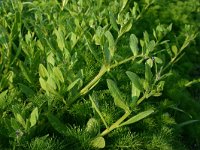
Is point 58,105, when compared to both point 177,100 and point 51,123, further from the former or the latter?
point 177,100

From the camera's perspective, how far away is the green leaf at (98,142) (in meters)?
1.44

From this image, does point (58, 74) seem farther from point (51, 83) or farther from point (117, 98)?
point (117, 98)

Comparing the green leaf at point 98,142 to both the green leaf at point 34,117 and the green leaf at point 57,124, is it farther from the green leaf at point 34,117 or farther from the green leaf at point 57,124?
the green leaf at point 34,117

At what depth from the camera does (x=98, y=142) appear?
1.46m

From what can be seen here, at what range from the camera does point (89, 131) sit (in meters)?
1.50

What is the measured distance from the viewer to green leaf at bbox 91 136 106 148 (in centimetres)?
144

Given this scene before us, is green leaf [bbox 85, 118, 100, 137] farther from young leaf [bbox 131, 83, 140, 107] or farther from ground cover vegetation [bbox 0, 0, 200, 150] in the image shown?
young leaf [bbox 131, 83, 140, 107]

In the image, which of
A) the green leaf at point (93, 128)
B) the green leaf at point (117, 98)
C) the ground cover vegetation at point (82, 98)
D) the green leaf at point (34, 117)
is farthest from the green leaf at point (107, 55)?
the green leaf at point (34, 117)

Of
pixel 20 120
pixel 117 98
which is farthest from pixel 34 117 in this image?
pixel 117 98

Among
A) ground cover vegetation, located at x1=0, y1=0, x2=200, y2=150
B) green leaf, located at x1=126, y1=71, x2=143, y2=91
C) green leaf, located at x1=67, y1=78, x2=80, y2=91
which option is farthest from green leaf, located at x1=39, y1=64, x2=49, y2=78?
green leaf, located at x1=126, y1=71, x2=143, y2=91

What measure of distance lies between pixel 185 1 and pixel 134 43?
2330 millimetres

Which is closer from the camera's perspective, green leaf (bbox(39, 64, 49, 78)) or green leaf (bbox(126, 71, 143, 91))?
green leaf (bbox(126, 71, 143, 91))

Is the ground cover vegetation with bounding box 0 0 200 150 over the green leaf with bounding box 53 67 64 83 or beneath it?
beneath

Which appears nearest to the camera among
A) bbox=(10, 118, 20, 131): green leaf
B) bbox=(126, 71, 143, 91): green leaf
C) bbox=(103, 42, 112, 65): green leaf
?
bbox=(10, 118, 20, 131): green leaf
